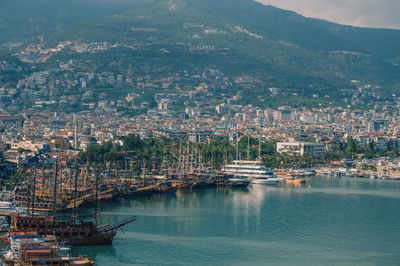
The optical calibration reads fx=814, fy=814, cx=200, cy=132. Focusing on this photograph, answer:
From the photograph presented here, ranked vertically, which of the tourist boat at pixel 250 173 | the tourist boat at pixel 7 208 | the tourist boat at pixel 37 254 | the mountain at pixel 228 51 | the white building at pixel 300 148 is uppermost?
the mountain at pixel 228 51

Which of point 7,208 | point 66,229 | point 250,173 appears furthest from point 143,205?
point 250,173

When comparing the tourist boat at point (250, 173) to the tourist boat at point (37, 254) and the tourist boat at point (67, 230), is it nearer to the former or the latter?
the tourist boat at point (67, 230)

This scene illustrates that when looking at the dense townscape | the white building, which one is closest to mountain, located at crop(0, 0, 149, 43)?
the dense townscape

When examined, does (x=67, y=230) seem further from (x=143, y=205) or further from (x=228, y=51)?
(x=228, y=51)

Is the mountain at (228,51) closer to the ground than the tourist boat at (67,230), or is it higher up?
higher up

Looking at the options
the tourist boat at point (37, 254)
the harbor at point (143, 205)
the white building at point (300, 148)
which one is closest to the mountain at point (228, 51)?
the white building at point (300, 148)

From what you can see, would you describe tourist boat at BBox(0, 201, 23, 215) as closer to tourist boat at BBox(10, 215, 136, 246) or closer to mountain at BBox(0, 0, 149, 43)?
tourist boat at BBox(10, 215, 136, 246)
